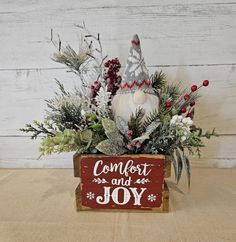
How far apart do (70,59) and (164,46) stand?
377 millimetres

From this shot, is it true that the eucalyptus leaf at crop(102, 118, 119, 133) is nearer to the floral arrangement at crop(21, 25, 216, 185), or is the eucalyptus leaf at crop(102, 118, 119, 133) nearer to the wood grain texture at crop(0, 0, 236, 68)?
the floral arrangement at crop(21, 25, 216, 185)

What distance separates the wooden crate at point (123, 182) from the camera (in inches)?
23.5

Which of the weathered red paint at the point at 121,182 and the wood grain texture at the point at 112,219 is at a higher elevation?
the weathered red paint at the point at 121,182

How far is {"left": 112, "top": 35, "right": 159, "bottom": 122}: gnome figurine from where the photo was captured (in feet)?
2.01

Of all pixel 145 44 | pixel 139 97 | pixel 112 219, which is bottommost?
pixel 112 219

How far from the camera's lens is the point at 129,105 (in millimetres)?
614

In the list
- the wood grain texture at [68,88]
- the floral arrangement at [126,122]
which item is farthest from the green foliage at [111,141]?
the wood grain texture at [68,88]

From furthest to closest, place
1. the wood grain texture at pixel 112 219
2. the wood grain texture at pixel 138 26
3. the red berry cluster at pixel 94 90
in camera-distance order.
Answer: the wood grain texture at pixel 138 26 → the red berry cluster at pixel 94 90 → the wood grain texture at pixel 112 219

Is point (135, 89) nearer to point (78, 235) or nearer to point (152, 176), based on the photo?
point (152, 176)

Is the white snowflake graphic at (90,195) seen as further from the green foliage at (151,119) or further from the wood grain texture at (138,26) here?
the wood grain texture at (138,26)

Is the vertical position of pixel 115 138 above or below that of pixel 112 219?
above

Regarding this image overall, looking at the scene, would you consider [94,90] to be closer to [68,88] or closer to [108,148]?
[108,148]

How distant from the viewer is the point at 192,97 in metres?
0.68

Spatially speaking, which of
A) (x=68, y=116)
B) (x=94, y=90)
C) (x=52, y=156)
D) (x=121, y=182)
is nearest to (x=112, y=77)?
(x=94, y=90)
